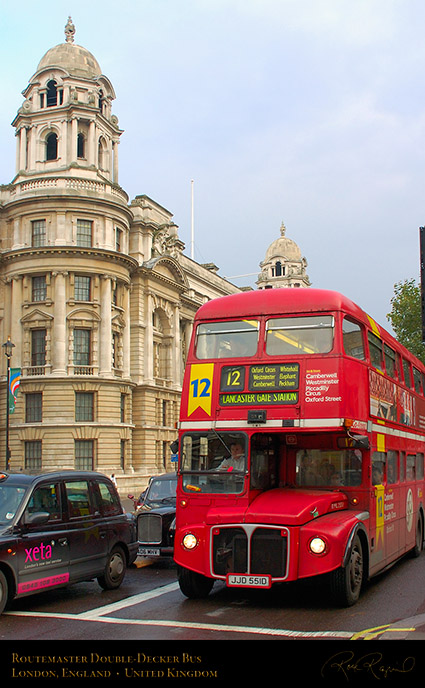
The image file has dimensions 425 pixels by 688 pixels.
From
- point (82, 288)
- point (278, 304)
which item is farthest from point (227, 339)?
point (82, 288)

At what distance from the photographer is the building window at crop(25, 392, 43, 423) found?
4438cm

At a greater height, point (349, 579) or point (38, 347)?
point (38, 347)

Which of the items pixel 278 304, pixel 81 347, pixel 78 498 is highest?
pixel 81 347

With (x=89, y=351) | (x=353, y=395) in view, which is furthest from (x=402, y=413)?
(x=89, y=351)

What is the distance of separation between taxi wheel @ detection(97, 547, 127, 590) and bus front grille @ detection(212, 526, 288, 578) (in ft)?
8.19

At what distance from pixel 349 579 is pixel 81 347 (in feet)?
123

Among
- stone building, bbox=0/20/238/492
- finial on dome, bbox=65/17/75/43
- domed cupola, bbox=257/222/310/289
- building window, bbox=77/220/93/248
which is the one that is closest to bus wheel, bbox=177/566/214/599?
stone building, bbox=0/20/238/492

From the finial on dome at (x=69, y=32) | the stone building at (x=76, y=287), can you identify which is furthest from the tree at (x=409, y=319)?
the finial on dome at (x=69, y=32)

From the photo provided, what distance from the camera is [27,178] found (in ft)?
156

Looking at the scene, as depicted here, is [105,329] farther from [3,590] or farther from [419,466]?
[3,590]

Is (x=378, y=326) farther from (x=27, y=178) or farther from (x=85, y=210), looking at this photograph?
(x=27, y=178)

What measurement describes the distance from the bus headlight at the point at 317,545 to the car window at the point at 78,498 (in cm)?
368

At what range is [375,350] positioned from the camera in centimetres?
1222
